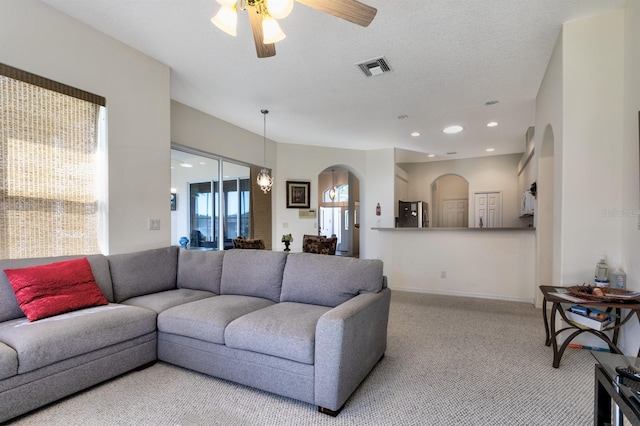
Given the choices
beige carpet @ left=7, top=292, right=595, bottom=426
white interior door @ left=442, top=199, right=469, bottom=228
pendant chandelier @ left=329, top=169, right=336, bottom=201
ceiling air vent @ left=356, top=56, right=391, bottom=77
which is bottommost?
beige carpet @ left=7, top=292, right=595, bottom=426

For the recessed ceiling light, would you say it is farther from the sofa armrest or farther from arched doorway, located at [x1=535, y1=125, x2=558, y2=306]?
the sofa armrest

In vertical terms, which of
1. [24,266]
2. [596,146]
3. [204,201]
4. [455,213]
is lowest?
[24,266]

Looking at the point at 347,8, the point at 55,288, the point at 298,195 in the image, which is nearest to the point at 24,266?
the point at 55,288

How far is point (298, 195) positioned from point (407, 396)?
472 centimetres

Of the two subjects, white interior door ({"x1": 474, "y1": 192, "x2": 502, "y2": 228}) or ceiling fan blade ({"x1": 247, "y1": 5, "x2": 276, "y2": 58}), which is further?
white interior door ({"x1": 474, "y1": 192, "x2": 502, "y2": 228})

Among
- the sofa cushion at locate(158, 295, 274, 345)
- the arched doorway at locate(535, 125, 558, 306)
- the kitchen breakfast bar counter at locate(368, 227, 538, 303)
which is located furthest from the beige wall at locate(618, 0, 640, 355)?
the sofa cushion at locate(158, 295, 274, 345)

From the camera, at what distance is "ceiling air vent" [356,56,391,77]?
309 cm

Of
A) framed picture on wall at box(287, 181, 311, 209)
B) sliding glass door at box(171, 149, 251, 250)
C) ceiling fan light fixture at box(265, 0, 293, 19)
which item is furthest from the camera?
framed picture on wall at box(287, 181, 311, 209)

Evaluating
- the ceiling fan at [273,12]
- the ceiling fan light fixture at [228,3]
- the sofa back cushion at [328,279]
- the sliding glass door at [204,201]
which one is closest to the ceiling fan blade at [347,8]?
the ceiling fan at [273,12]

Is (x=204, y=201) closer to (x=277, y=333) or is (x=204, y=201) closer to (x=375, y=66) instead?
(x=375, y=66)

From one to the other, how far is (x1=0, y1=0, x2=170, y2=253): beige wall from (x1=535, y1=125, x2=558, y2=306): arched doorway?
424 centimetres

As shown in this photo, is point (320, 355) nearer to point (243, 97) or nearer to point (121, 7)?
point (121, 7)

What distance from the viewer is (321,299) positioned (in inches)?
98.3

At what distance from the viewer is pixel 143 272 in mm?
2879
